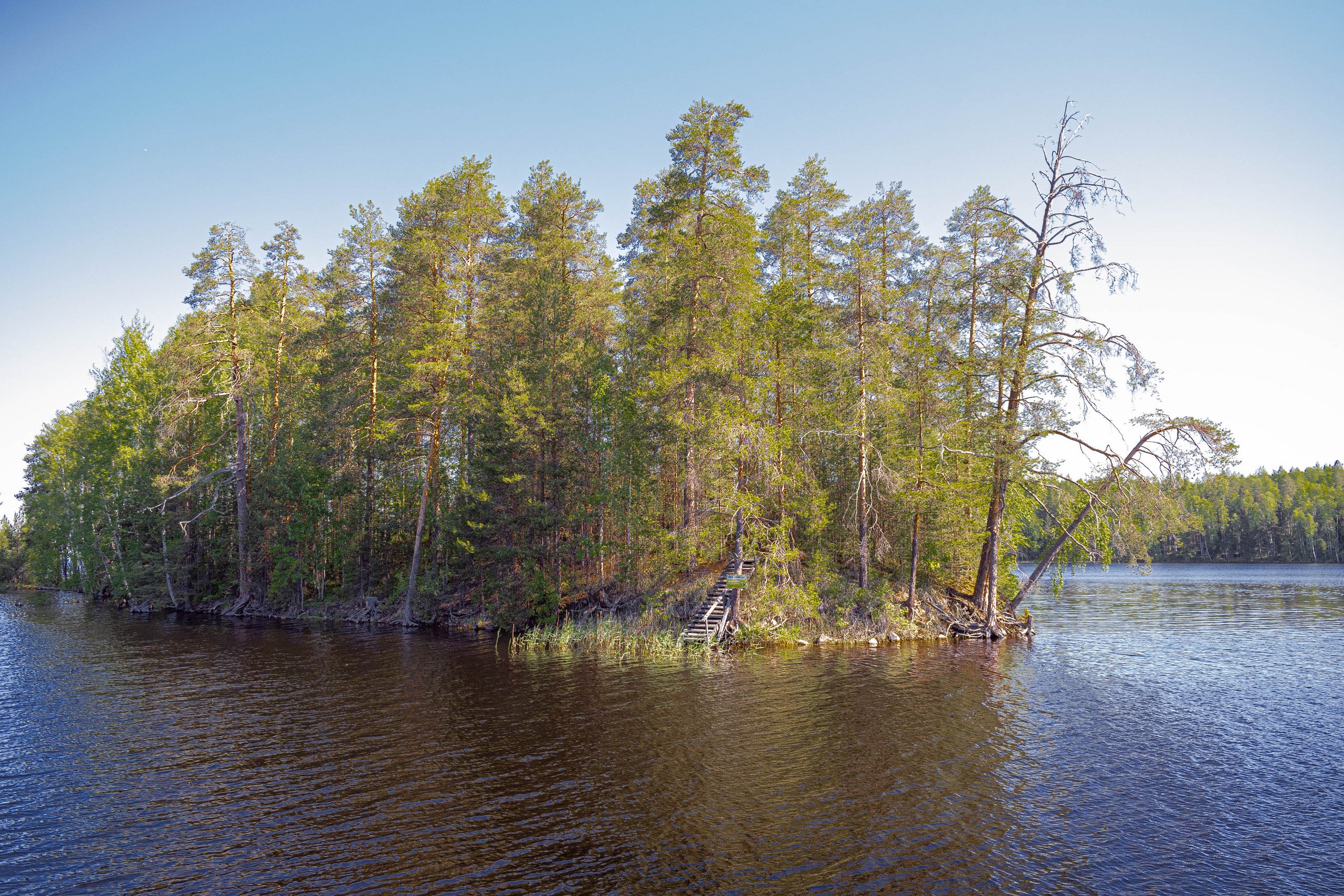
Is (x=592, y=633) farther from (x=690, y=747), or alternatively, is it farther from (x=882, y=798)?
(x=882, y=798)

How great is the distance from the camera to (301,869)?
938cm

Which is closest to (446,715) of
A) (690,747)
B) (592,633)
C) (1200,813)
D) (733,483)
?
(690,747)

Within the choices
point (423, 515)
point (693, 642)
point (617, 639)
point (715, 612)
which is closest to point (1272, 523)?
point (715, 612)

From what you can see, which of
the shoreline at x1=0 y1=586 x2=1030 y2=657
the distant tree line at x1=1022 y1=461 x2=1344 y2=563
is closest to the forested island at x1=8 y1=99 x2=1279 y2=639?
Answer: the shoreline at x1=0 y1=586 x2=1030 y2=657

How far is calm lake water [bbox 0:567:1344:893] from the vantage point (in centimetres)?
949

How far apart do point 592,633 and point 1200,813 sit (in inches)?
826

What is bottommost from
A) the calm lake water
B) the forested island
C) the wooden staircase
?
the calm lake water

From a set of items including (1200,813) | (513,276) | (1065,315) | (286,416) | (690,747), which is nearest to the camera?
(1200,813)

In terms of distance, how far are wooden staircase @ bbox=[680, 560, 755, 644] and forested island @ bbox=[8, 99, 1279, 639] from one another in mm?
1118

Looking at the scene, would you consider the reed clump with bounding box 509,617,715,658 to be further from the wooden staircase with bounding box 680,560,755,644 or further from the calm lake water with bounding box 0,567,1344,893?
the calm lake water with bounding box 0,567,1344,893

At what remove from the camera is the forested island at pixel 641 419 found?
27375mm

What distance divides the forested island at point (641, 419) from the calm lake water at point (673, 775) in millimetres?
6460

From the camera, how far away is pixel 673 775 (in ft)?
43.4

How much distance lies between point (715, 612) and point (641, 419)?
8.94 m
